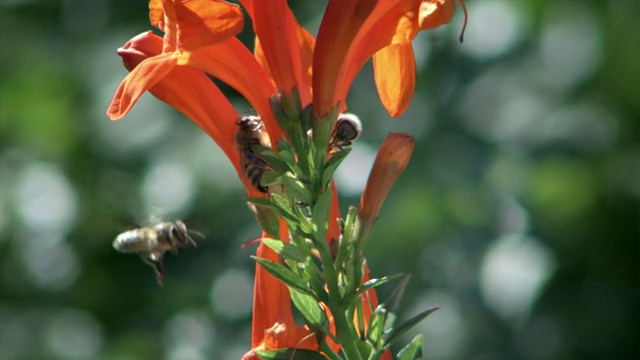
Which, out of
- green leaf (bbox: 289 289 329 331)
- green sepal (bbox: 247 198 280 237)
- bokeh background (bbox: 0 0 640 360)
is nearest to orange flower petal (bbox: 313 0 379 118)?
green sepal (bbox: 247 198 280 237)

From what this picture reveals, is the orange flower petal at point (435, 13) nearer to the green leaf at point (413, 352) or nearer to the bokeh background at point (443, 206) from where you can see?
the green leaf at point (413, 352)

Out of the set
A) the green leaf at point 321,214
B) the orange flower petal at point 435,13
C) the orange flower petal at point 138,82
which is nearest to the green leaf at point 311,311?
the green leaf at point 321,214

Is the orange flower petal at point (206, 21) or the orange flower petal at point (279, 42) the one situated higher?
the orange flower petal at point (206, 21)

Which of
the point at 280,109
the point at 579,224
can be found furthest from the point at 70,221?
the point at 280,109

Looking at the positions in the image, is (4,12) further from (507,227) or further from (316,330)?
(316,330)

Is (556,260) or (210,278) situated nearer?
(556,260)
